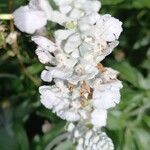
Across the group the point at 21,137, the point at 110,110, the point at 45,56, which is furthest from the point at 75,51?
the point at 21,137

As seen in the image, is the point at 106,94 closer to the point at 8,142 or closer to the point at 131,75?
the point at 131,75

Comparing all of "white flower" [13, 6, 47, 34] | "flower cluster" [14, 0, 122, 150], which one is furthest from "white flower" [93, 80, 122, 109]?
"white flower" [13, 6, 47, 34]

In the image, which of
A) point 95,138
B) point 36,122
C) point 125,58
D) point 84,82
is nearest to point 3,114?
point 36,122

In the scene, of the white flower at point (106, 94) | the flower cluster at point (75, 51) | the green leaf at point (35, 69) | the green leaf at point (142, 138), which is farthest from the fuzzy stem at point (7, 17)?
the green leaf at point (142, 138)

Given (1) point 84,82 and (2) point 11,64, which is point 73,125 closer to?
(1) point 84,82

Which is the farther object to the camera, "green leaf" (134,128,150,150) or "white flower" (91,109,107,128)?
"green leaf" (134,128,150,150)

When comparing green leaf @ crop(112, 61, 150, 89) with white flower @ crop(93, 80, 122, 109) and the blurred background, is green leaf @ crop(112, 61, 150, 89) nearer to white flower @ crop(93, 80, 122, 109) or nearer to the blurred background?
the blurred background

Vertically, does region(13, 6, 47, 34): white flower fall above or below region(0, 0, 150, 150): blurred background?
above

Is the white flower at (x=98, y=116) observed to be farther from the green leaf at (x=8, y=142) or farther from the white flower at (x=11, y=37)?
the green leaf at (x=8, y=142)
